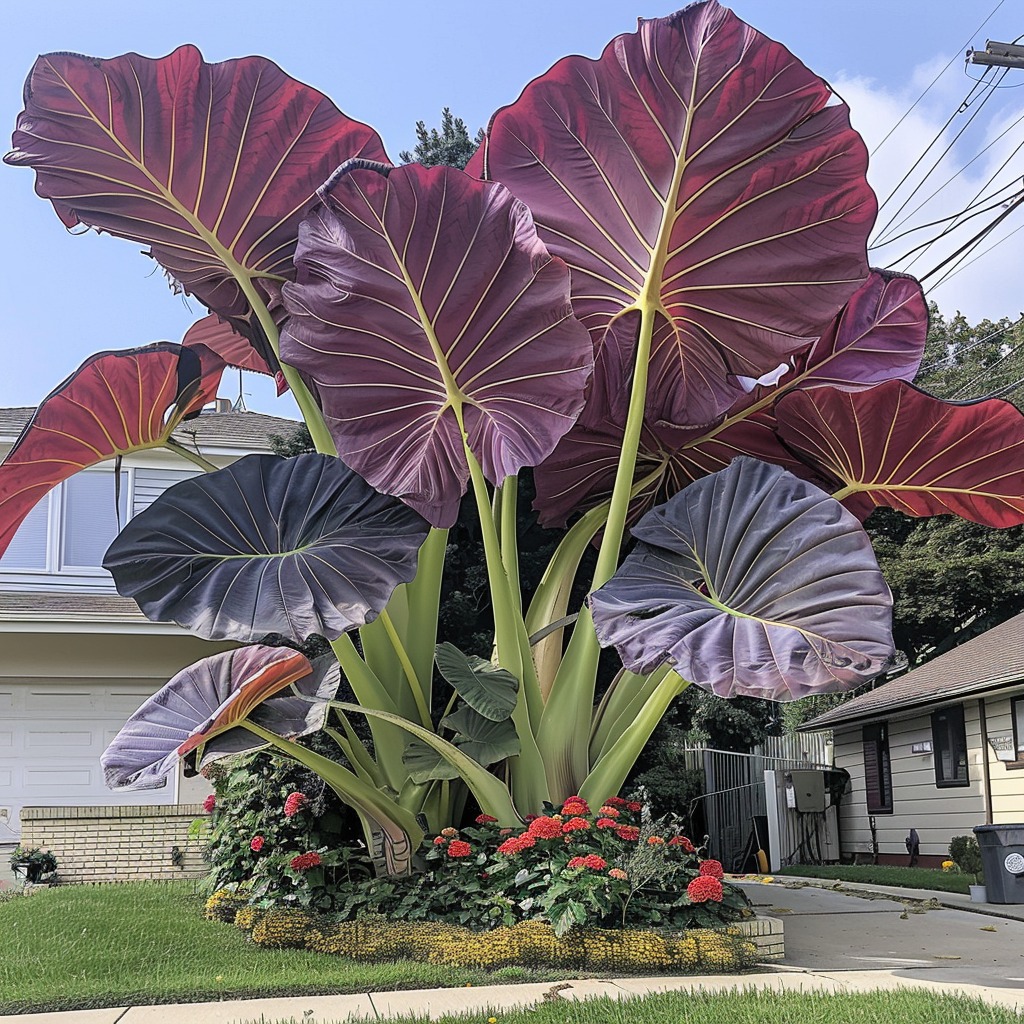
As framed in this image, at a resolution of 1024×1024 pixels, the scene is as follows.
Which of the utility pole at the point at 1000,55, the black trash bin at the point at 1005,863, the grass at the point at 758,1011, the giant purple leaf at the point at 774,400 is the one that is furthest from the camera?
the utility pole at the point at 1000,55

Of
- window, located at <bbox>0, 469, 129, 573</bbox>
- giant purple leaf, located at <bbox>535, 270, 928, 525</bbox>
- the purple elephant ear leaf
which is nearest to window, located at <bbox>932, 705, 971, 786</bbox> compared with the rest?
giant purple leaf, located at <bbox>535, 270, 928, 525</bbox>

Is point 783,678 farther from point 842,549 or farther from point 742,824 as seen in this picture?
point 742,824

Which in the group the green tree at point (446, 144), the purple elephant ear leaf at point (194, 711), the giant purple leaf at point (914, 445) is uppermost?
the green tree at point (446, 144)

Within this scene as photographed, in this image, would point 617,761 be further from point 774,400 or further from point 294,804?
point 774,400

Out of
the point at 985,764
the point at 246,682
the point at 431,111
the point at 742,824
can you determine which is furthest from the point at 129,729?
the point at 742,824

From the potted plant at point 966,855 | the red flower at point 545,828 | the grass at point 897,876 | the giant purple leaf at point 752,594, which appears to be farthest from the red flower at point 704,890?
the potted plant at point 966,855

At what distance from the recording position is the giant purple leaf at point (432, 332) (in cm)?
Answer: 583

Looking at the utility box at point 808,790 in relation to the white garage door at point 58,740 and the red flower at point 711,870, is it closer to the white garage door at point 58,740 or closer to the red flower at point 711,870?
the white garage door at point 58,740

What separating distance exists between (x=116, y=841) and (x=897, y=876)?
25.6 feet

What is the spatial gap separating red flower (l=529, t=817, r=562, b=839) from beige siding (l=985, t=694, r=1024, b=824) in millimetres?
7210

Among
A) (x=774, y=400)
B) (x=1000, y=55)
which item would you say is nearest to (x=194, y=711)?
(x=774, y=400)

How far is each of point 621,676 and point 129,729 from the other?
3.24 m

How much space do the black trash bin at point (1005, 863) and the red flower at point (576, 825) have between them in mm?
4547

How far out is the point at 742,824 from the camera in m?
15.0
